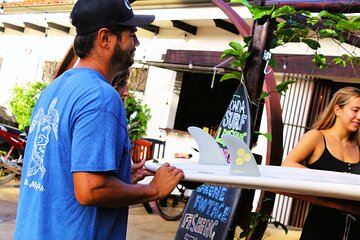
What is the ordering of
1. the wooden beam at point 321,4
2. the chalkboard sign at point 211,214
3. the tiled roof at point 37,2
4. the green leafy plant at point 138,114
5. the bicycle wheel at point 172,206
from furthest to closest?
1. the tiled roof at point 37,2
2. the green leafy plant at point 138,114
3. the bicycle wheel at point 172,206
4. the chalkboard sign at point 211,214
5. the wooden beam at point 321,4

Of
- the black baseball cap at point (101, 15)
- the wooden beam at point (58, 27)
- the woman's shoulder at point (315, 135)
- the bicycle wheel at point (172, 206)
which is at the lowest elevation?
the bicycle wheel at point (172, 206)

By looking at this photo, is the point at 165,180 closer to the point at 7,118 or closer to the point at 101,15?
Answer: the point at 101,15

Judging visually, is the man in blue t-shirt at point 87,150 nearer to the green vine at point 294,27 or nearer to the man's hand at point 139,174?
the man's hand at point 139,174

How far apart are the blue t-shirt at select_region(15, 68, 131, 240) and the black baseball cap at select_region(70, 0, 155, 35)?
0.16 m

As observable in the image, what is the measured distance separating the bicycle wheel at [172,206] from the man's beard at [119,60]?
613cm

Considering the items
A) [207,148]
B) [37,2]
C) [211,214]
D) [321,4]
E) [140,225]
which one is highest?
[37,2]

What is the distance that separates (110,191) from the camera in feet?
5.77

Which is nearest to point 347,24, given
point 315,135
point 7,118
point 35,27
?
point 315,135

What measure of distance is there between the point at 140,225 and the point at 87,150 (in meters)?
6.06

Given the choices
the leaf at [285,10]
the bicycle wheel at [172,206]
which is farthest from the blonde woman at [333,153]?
the bicycle wheel at [172,206]

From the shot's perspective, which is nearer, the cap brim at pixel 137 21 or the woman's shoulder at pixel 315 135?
the cap brim at pixel 137 21

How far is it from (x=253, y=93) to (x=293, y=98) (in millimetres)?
5174

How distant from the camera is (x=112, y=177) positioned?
1778mm

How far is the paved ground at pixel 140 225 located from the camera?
6702 millimetres
